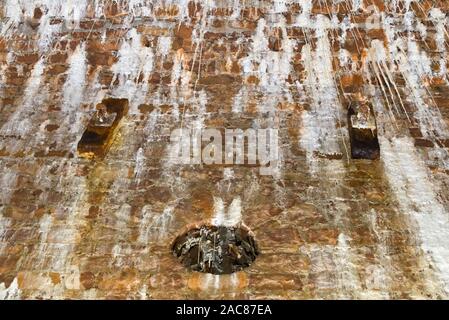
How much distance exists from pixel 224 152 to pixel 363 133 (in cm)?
124

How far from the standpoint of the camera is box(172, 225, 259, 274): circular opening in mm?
3195

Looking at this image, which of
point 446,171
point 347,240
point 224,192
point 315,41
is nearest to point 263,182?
point 224,192

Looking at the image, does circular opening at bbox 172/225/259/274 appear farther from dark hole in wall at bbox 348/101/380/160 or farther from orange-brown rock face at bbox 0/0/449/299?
dark hole in wall at bbox 348/101/380/160

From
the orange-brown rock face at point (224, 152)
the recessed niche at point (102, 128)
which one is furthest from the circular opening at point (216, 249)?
the recessed niche at point (102, 128)

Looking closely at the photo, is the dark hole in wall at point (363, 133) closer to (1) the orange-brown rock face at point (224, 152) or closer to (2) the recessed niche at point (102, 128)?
(1) the orange-brown rock face at point (224, 152)

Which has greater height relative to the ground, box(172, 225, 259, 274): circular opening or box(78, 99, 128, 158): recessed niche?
box(78, 99, 128, 158): recessed niche

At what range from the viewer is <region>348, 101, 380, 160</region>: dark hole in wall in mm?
3824

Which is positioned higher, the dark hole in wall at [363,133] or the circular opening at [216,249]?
the dark hole in wall at [363,133]

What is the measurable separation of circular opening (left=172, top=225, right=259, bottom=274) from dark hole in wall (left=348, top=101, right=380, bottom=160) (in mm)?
1261

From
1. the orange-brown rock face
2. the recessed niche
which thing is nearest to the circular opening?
the orange-brown rock face

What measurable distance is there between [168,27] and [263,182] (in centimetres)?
223

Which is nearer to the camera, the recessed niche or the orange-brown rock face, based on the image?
the orange-brown rock face

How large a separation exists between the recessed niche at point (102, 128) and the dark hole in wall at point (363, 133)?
215 cm

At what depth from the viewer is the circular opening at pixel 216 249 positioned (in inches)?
126
